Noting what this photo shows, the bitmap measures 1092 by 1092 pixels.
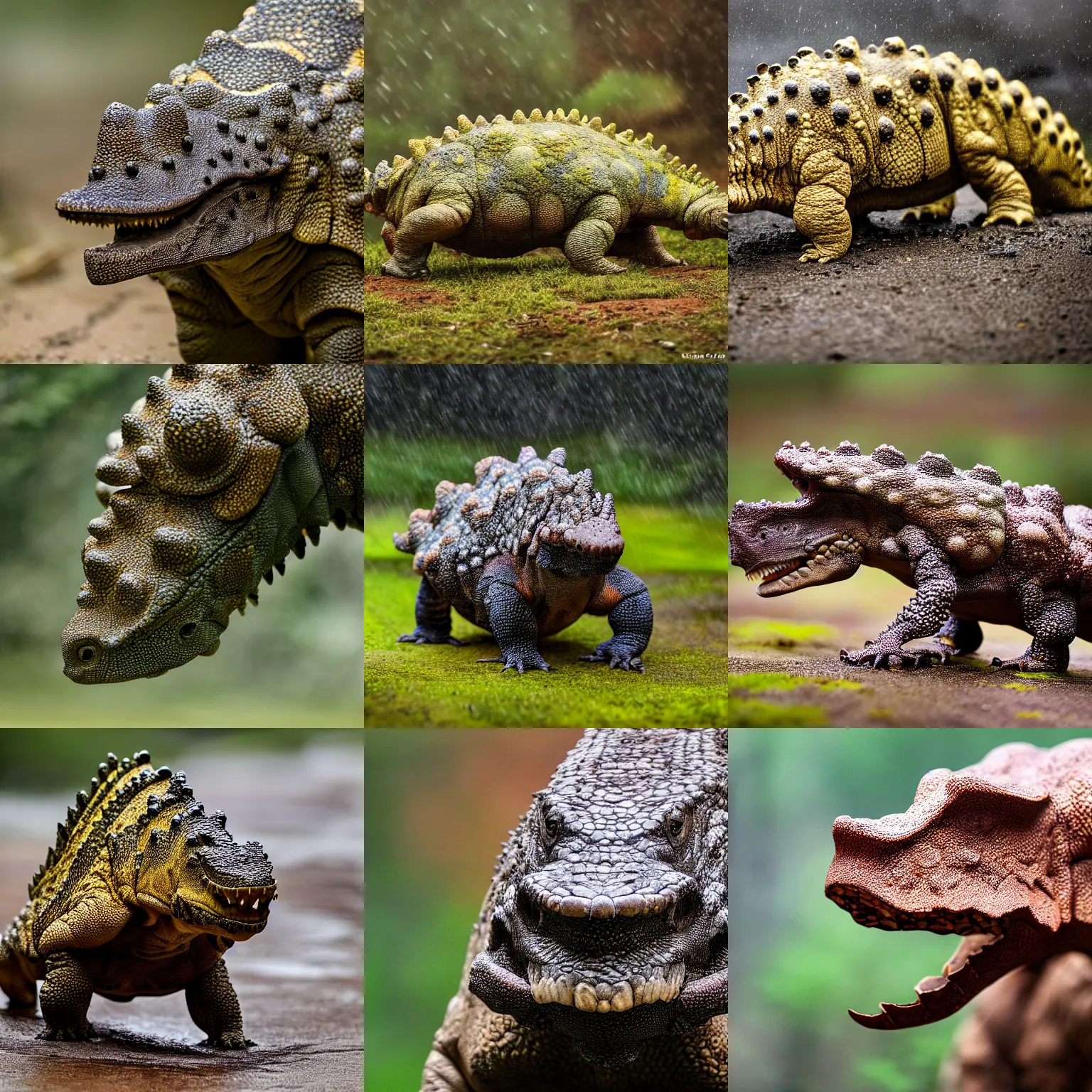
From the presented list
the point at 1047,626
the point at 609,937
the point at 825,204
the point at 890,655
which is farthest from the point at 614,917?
the point at 825,204

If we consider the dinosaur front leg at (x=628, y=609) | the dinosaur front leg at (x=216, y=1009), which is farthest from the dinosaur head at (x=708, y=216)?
the dinosaur front leg at (x=216, y=1009)

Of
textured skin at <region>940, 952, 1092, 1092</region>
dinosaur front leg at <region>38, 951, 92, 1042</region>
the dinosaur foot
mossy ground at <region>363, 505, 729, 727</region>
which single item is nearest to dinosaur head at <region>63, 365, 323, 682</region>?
mossy ground at <region>363, 505, 729, 727</region>

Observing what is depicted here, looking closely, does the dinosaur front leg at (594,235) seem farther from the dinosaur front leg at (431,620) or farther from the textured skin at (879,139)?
the dinosaur front leg at (431,620)

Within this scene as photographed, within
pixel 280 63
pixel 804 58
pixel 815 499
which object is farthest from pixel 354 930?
pixel 804 58

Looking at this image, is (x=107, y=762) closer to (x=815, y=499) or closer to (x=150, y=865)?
(x=150, y=865)

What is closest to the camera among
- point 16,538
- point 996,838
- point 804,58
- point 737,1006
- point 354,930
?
Result: point 996,838

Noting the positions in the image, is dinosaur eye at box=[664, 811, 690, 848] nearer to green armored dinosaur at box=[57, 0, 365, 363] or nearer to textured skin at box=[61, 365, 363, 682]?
textured skin at box=[61, 365, 363, 682]

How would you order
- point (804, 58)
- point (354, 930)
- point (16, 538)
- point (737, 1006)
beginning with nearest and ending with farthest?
1. point (804, 58)
2. point (737, 1006)
3. point (16, 538)
4. point (354, 930)

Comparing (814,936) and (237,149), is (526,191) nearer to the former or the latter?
(237,149)
